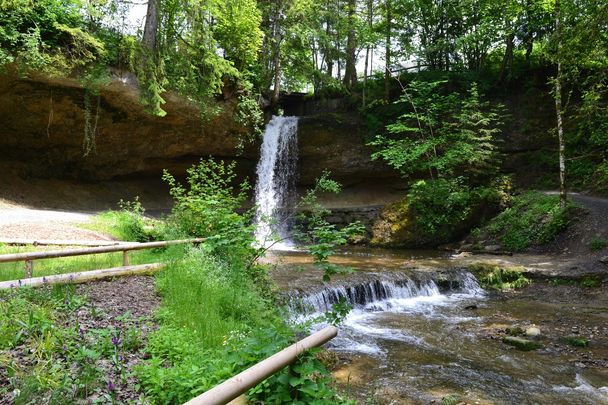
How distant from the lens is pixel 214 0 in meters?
16.9

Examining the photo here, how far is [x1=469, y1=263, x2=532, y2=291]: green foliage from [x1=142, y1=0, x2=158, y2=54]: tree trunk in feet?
45.4

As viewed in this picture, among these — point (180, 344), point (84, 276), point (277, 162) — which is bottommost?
point (180, 344)

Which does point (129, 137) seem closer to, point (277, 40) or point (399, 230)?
point (277, 40)

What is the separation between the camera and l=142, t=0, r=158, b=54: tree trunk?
15617 mm

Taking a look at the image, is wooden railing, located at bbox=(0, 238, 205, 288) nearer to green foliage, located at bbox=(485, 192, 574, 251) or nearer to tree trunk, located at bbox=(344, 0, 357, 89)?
green foliage, located at bbox=(485, 192, 574, 251)

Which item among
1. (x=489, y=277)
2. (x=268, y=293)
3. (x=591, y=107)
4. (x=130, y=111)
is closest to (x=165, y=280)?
(x=268, y=293)

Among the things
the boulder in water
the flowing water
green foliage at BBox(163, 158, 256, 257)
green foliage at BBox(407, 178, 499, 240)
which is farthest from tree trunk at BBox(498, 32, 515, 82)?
green foliage at BBox(163, 158, 256, 257)

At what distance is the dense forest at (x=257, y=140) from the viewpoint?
3.44 metres

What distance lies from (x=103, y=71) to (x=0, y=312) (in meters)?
13.0

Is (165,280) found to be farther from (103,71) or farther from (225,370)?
(103,71)

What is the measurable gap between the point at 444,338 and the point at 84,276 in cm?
594

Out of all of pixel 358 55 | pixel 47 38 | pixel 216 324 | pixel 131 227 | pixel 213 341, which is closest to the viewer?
pixel 213 341

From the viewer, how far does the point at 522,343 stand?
6766mm

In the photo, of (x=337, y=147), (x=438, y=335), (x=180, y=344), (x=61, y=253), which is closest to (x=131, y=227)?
(x=61, y=253)
